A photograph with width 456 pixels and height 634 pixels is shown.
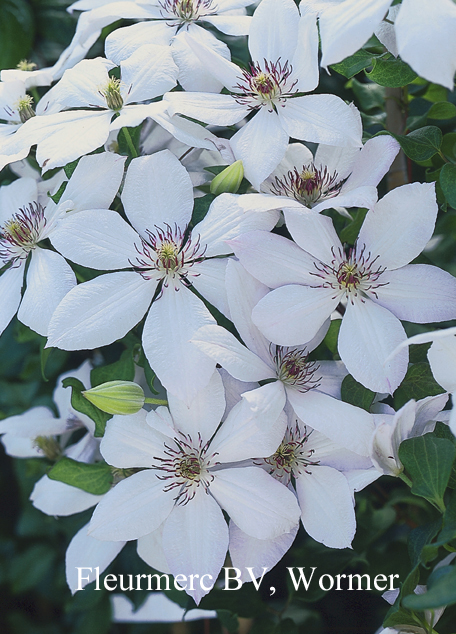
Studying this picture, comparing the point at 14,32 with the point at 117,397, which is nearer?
the point at 117,397

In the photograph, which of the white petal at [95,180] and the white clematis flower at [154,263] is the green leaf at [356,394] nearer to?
the white clematis flower at [154,263]

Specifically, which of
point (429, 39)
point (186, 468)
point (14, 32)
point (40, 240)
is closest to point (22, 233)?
point (40, 240)

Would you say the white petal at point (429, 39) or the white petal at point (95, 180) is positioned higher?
the white petal at point (429, 39)

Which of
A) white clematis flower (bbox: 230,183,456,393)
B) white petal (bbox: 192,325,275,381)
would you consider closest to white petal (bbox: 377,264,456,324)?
white clematis flower (bbox: 230,183,456,393)

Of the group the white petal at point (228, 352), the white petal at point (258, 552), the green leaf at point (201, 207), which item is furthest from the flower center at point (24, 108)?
the white petal at point (258, 552)

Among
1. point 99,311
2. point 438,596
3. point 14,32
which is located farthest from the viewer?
point 14,32

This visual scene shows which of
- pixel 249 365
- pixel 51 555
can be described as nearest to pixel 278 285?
pixel 249 365

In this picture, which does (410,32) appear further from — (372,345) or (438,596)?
(438,596)
